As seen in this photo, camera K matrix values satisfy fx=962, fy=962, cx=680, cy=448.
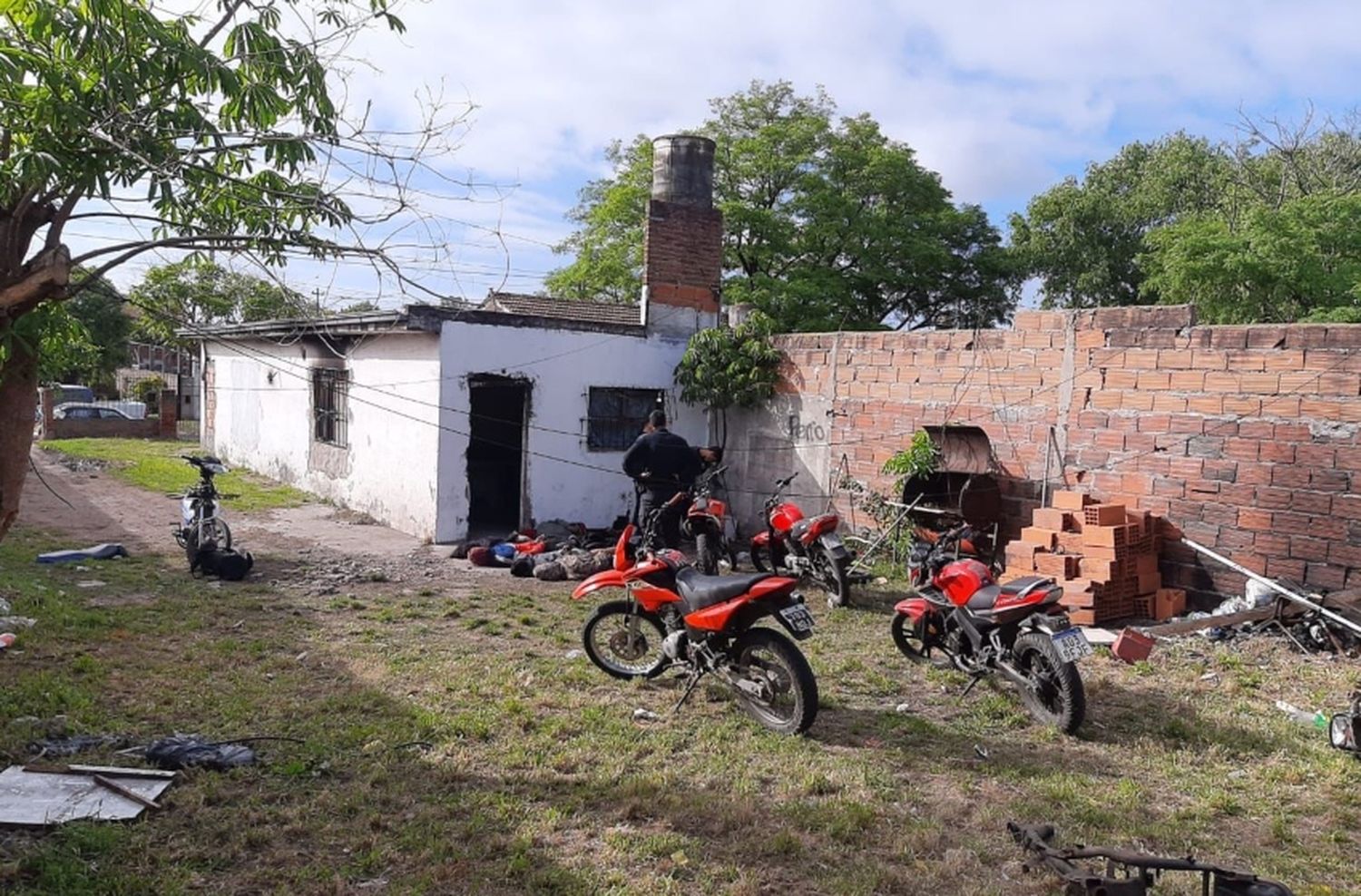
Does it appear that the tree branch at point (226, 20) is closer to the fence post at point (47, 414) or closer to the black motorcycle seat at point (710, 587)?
the black motorcycle seat at point (710, 587)

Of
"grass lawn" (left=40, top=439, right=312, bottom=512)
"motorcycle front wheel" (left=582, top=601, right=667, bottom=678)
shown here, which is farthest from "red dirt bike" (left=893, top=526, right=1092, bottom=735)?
"grass lawn" (left=40, top=439, right=312, bottom=512)

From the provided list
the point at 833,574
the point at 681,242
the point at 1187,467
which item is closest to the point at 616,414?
the point at 681,242

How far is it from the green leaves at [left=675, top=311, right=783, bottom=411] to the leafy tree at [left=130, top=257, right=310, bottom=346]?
803 centimetres

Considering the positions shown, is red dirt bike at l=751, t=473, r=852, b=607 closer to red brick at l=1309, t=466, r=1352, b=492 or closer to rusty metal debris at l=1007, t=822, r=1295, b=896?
red brick at l=1309, t=466, r=1352, b=492

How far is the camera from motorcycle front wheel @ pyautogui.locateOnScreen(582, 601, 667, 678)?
20.3 feet

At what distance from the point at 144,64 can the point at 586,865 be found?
3454 millimetres

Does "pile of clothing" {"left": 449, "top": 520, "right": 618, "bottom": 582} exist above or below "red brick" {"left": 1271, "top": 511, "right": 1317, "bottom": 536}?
below

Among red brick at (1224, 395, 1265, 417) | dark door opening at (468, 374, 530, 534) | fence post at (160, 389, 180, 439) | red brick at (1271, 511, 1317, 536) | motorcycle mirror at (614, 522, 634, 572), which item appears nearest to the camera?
motorcycle mirror at (614, 522, 634, 572)

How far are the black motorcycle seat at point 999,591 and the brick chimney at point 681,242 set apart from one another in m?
7.68

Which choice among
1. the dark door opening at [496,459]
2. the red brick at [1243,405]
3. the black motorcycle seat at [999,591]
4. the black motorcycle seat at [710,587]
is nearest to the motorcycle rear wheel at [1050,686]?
the black motorcycle seat at [999,591]

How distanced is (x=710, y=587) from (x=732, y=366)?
6.91 m

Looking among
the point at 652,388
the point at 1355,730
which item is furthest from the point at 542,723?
the point at 652,388

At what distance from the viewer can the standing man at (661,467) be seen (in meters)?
9.22

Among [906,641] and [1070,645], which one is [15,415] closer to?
[1070,645]
